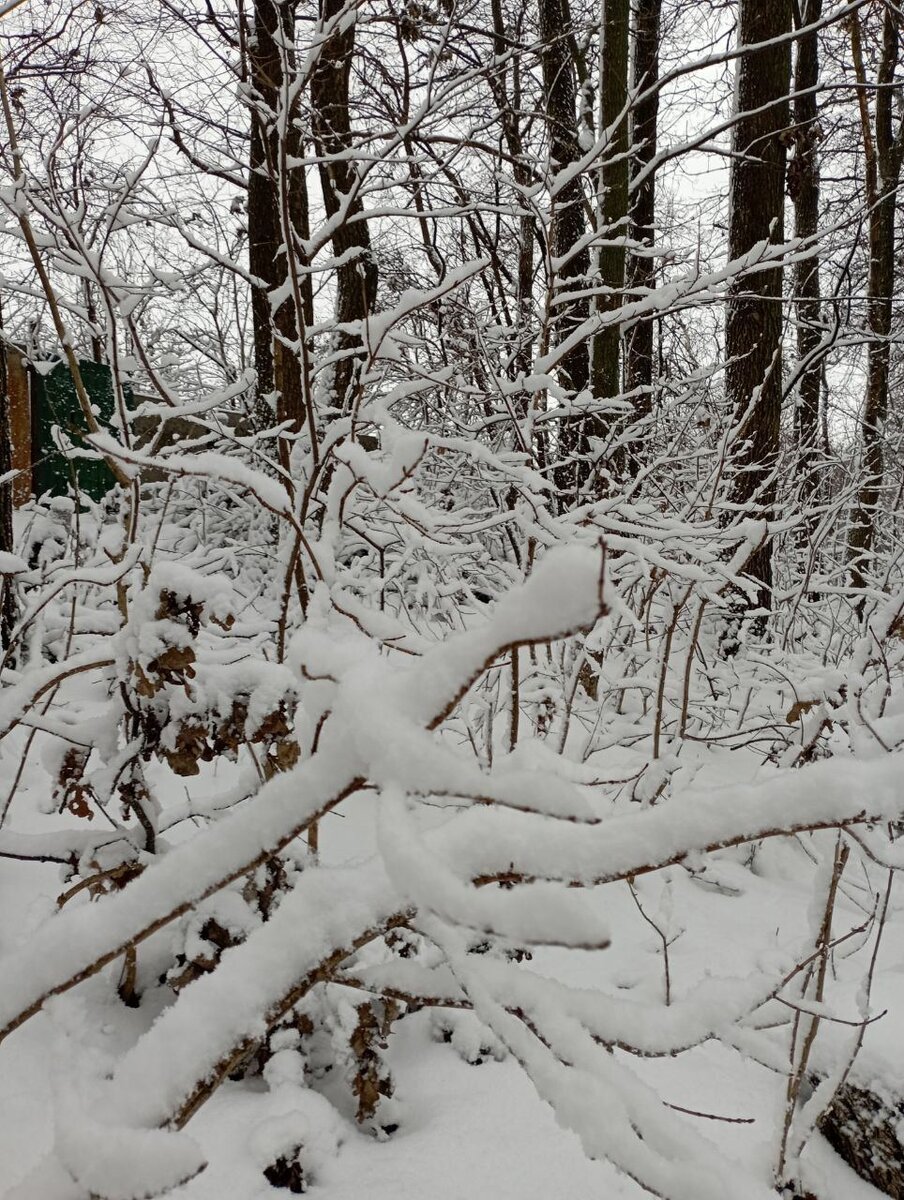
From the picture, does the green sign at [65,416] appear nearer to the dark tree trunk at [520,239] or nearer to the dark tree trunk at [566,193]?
the dark tree trunk at [520,239]

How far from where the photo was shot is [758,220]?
520 cm

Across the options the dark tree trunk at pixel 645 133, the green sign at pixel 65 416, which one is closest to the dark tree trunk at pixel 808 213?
the dark tree trunk at pixel 645 133

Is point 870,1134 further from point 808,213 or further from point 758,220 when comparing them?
point 808,213

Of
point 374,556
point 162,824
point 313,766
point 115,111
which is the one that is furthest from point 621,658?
point 115,111

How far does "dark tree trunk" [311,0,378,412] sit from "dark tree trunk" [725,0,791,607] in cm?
234

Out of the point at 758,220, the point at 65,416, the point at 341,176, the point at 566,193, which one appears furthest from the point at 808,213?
the point at 65,416

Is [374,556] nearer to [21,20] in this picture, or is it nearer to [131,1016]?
[131,1016]

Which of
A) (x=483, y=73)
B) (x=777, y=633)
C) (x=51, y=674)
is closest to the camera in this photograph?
(x=51, y=674)

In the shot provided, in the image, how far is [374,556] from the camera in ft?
15.7

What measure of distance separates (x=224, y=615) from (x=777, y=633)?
337 centimetres

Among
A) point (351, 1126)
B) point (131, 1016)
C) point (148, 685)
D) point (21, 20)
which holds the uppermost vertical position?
point (21, 20)

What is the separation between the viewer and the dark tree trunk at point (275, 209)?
1722 millimetres

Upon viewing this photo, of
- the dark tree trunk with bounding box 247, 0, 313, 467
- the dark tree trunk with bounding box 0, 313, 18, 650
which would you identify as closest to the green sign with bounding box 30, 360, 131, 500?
the dark tree trunk with bounding box 247, 0, 313, 467

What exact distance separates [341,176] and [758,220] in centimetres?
274
